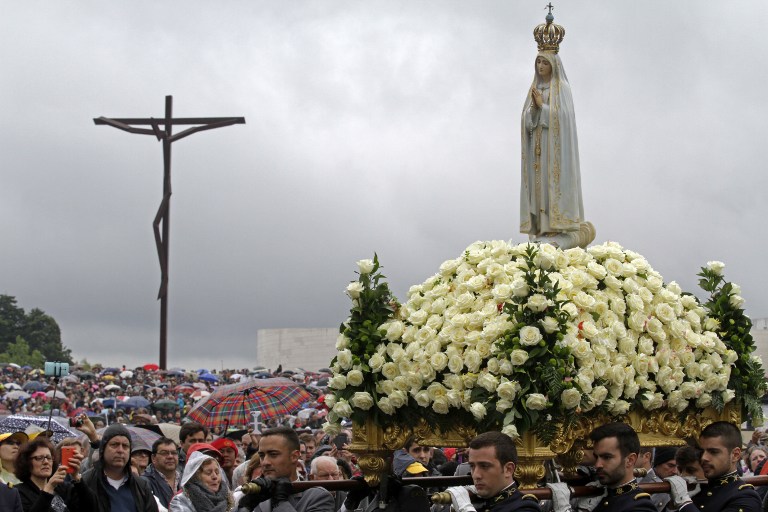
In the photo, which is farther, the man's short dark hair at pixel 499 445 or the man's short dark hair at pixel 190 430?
the man's short dark hair at pixel 190 430

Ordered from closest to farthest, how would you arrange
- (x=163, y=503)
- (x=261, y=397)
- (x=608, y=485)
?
1. (x=608, y=485)
2. (x=163, y=503)
3. (x=261, y=397)

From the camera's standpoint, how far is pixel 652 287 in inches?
285

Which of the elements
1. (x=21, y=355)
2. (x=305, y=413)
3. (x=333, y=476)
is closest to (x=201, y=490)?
(x=333, y=476)

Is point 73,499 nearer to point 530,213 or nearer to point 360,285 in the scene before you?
point 360,285

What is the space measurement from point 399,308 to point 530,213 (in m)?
1.44

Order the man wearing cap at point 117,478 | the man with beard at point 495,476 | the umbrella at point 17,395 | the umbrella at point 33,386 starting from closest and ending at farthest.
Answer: the man with beard at point 495,476
the man wearing cap at point 117,478
the umbrella at point 17,395
the umbrella at point 33,386

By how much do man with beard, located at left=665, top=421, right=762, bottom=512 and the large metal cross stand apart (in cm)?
2305

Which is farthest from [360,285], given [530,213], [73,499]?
[73,499]

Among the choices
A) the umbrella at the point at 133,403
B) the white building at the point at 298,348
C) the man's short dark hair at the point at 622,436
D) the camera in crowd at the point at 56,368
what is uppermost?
the white building at the point at 298,348

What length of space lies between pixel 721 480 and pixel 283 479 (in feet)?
7.91

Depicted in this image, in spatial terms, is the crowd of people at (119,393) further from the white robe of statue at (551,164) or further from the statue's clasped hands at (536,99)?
the statue's clasped hands at (536,99)

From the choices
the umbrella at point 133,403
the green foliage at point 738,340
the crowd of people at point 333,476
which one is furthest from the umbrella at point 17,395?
the green foliage at point 738,340

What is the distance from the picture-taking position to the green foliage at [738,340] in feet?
24.6

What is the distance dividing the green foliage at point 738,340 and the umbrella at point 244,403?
841 cm
